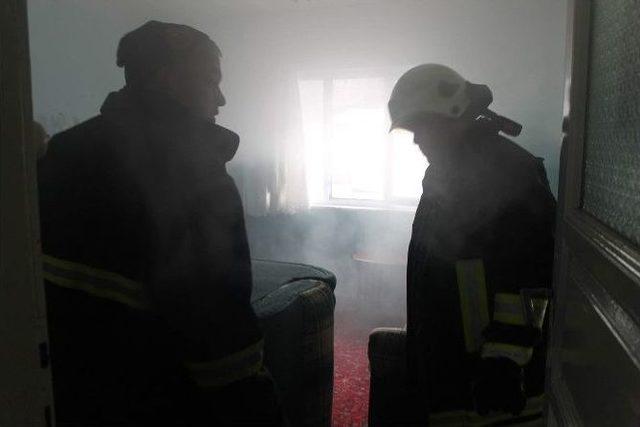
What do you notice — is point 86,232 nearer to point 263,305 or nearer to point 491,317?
point 263,305

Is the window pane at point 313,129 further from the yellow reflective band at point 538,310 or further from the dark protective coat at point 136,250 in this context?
the dark protective coat at point 136,250

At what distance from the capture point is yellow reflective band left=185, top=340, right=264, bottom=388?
0.74 m

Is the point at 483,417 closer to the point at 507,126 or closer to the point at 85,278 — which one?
the point at 507,126

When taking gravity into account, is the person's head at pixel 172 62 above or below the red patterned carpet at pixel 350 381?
above

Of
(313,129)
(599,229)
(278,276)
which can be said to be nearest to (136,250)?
(599,229)

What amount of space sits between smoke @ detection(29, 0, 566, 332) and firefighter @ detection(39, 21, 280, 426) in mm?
1932

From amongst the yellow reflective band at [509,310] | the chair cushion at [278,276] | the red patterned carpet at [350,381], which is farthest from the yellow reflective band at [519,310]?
the red patterned carpet at [350,381]

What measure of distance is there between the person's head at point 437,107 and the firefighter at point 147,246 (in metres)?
0.58

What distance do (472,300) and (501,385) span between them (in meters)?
0.18

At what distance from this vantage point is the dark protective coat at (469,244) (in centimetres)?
96

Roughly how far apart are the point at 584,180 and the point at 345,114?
2903mm

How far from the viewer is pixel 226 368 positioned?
745mm

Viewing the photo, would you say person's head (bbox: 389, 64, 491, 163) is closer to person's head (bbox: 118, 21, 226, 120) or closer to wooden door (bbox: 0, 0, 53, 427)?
person's head (bbox: 118, 21, 226, 120)

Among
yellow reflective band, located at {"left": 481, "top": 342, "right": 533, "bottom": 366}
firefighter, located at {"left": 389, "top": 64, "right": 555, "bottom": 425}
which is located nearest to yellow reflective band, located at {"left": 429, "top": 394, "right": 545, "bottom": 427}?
firefighter, located at {"left": 389, "top": 64, "right": 555, "bottom": 425}
